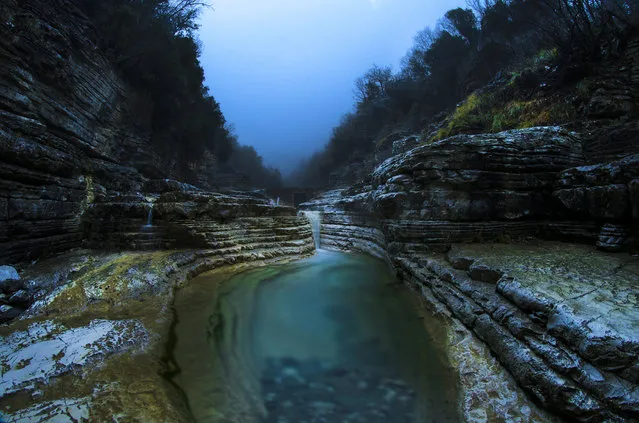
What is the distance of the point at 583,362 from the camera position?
7.14ft

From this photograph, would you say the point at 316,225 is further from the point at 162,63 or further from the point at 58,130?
the point at 162,63

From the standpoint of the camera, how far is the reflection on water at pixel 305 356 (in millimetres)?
2461

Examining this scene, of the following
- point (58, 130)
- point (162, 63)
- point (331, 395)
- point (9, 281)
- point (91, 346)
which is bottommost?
point (331, 395)

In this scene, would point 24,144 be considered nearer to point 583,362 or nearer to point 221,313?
point 221,313

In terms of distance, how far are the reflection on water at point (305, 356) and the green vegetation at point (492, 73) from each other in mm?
8809

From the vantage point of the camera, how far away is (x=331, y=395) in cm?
265

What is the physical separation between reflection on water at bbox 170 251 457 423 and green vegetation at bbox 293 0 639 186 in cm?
881

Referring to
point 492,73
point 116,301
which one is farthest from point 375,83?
point 116,301

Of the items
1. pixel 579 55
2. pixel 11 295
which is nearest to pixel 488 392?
Answer: pixel 11 295

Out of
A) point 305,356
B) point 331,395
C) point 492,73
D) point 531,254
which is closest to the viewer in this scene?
point 331,395

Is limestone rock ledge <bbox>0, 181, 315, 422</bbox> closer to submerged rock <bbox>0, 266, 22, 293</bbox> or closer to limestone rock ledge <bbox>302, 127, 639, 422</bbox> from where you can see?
submerged rock <bbox>0, 266, 22, 293</bbox>

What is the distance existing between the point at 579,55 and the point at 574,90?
69.8 inches

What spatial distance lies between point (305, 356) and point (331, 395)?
72 centimetres

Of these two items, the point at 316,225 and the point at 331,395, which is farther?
the point at 316,225
